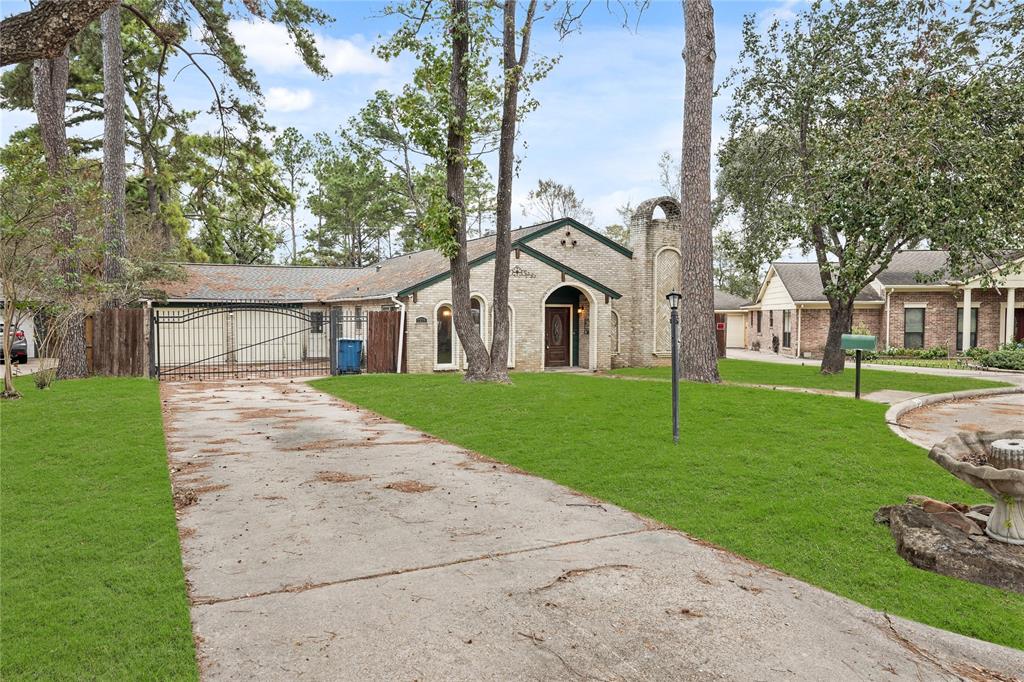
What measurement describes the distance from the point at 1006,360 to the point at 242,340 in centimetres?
2838

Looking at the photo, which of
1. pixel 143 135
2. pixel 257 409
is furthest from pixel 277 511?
pixel 143 135

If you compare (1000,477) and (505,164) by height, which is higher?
(505,164)

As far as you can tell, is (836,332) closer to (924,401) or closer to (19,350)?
(924,401)

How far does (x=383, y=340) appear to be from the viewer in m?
20.1

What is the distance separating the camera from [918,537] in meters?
4.88

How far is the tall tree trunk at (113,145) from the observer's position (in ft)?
56.6

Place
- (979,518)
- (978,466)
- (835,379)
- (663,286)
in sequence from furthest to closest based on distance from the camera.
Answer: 1. (663,286)
2. (835,379)
3. (979,518)
4. (978,466)

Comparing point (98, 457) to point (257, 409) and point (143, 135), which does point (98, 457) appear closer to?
point (257, 409)

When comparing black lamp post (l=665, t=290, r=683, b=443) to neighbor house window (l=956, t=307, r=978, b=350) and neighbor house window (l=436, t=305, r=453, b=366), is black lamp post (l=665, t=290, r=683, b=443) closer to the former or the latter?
neighbor house window (l=436, t=305, r=453, b=366)

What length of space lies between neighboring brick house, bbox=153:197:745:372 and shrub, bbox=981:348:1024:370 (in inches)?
434

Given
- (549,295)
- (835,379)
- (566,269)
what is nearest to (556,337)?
(549,295)

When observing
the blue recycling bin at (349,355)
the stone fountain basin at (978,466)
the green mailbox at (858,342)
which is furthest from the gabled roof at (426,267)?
the stone fountain basin at (978,466)

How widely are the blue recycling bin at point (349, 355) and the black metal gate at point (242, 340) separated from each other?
1572 millimetres

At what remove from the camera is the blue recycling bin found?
2116 cm
